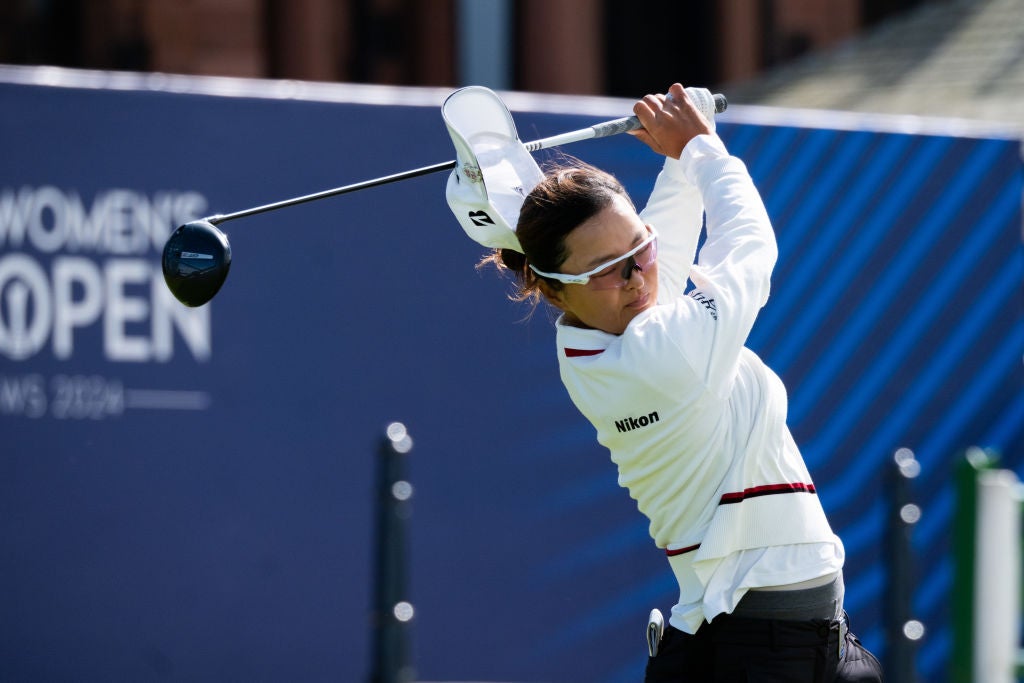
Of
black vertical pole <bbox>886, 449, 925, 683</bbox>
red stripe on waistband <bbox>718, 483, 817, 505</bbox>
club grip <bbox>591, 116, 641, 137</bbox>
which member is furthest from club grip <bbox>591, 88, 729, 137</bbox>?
black vertical pole <bbox>886, 449, 925, 683</bbox>

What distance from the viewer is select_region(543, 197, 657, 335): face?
293 centimetres

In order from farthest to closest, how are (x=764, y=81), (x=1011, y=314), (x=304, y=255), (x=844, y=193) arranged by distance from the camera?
(x=764, y=81), (x=1011, y=314), (x=844, y=193), (x=304, y=255)

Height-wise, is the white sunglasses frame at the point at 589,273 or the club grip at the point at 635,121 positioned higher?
the club grip at the point at 635,121

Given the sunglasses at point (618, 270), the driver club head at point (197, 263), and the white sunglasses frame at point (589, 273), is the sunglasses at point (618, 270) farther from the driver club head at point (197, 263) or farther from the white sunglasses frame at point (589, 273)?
the driver club head at point (197, 263)

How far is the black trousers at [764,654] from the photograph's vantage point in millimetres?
2932

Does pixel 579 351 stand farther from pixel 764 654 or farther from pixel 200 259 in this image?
pixel 200 259

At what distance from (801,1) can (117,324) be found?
31.5 feet

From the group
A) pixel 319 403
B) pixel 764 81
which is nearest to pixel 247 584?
pixel 319 403

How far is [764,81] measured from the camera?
13086mm

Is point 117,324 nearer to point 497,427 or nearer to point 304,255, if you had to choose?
point 304,255

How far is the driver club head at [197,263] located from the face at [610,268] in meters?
0.82

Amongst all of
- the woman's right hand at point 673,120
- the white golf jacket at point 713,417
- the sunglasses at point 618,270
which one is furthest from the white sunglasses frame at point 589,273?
the woman's right hand at point 673,120

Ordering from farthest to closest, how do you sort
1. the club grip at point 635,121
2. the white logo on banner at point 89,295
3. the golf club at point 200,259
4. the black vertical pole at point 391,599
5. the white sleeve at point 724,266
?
the white logo on banner at point 89,295 → the black vertical pole at point 391,599 → the golf club at point 200,259 → the club grip at point 635,121 → the white sleeve at point 724,266

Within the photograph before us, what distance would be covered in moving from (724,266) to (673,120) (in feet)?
1.29
